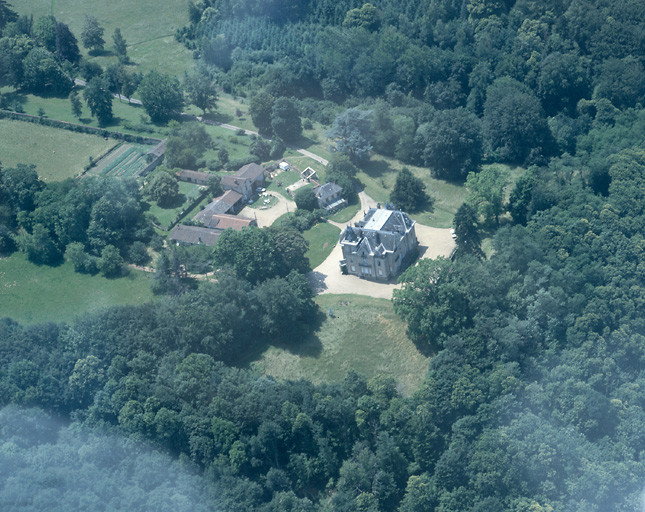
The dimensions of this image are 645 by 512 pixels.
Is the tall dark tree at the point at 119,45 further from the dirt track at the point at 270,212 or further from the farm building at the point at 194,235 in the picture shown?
the farm building at the point at 194,235

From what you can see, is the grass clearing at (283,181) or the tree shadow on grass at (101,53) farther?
the tree shadow on grass at (101,53)

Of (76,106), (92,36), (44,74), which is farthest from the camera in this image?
(92,36)

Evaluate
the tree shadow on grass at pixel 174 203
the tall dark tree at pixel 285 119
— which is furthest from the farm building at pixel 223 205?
the tall dark tree at pixel 285 119

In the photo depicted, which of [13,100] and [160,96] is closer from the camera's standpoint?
[160,96]

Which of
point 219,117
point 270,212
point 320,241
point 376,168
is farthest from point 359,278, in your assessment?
point 219,117

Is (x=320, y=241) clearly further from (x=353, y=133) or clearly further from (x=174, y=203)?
(x=174, y=203)

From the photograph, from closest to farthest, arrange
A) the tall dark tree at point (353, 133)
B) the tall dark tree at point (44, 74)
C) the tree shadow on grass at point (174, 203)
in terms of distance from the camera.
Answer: the tree shadow on grass at point (174, 203) < the tall dark tree at point (353, 133) < the tall dark tree at point (44, 74)

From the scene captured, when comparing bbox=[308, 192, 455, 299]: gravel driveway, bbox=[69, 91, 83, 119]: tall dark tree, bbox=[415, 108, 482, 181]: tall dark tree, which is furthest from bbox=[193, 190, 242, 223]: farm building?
bbox=[69, 91, 83, 119]: tall dark tree

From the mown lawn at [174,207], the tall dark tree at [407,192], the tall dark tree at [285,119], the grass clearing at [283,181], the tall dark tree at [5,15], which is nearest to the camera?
the mown lawn at [174,207]
